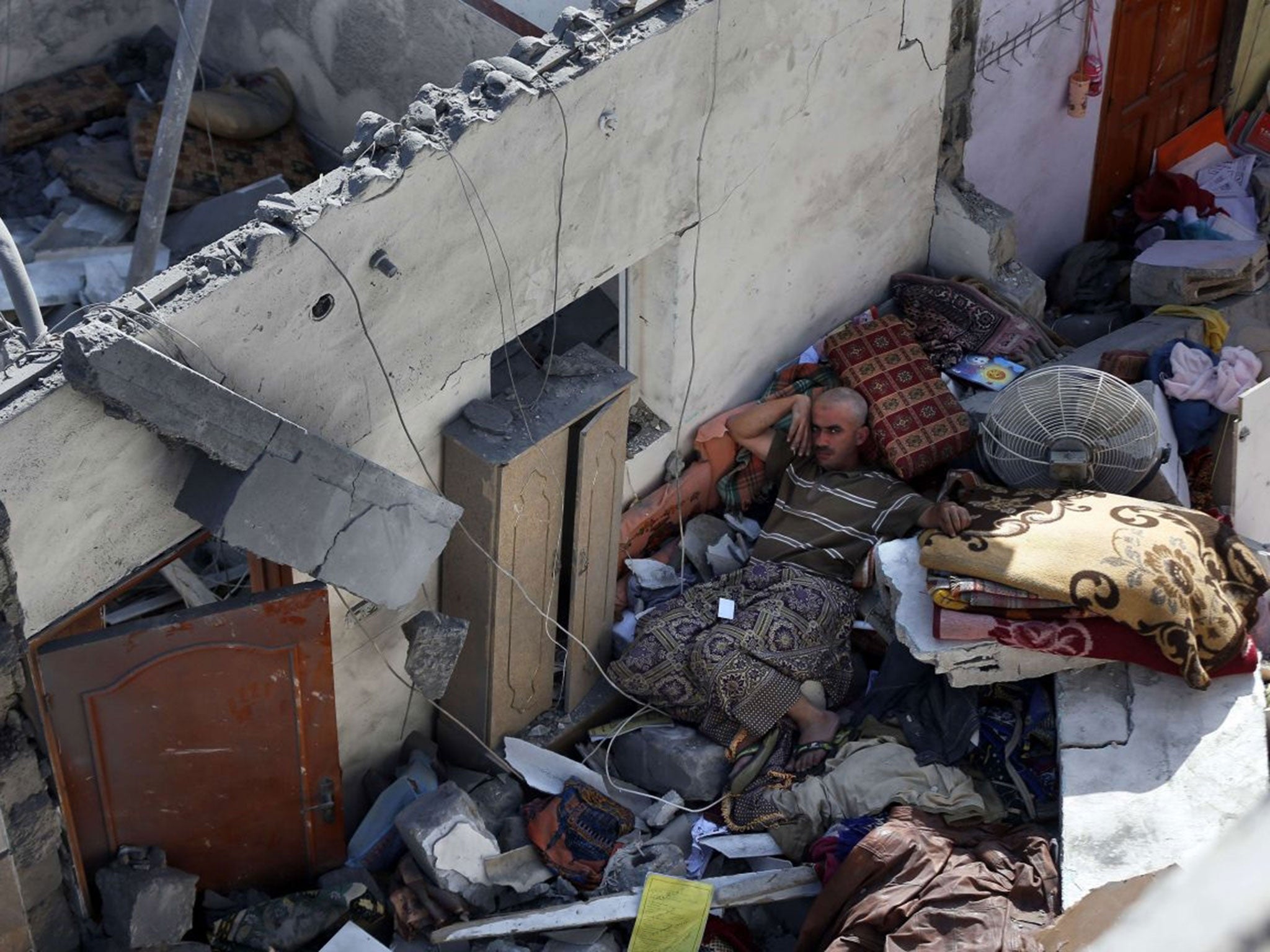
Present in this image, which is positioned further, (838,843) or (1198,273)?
(1198,273)

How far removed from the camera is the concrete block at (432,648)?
6.16 metres

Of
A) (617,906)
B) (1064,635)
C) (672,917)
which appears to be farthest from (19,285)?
(1064,635)

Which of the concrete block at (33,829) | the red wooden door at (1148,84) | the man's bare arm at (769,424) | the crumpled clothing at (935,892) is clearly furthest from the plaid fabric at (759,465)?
the concrete block at (33,829)

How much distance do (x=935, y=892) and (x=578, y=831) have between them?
5.35ft

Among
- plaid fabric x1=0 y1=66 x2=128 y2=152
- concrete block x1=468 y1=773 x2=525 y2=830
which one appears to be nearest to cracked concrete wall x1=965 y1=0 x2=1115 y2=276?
concrete block x1=468 y1=773 x2=525 y2=830

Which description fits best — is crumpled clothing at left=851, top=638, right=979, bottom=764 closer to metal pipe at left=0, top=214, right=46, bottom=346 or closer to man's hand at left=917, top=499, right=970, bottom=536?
man's hand at left=917, top=499, right=970, bottom=536

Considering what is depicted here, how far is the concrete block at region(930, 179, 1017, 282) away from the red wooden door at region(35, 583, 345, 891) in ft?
14.1

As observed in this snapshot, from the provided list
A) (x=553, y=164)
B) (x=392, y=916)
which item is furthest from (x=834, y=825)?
(x=553, y=164)

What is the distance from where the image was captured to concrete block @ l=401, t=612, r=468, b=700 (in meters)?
6.16

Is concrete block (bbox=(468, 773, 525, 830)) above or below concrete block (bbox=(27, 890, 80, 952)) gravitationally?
below

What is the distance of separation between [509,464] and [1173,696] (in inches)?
113

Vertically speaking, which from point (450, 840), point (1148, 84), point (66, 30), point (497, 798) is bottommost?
point (497, 798)

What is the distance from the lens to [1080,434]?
6.68 metres

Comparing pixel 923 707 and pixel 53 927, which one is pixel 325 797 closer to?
pixel 53 927
